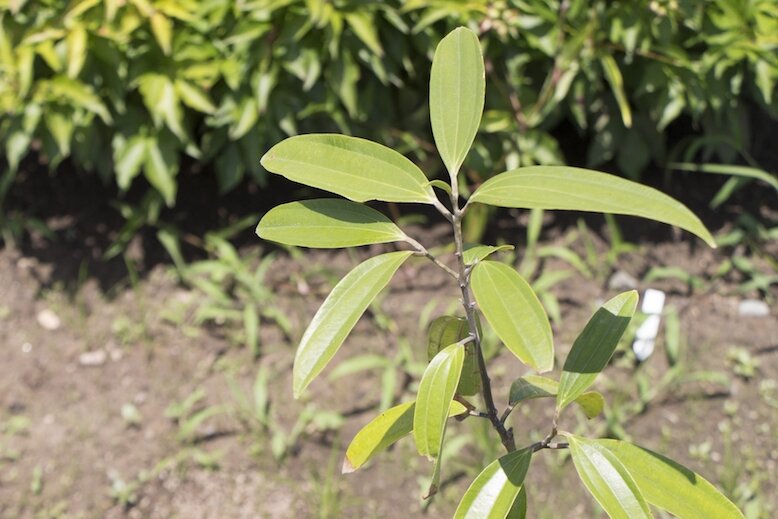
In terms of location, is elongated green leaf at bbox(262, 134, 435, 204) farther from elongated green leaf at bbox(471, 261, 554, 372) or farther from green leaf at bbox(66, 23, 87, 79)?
green leaf at bbox(66, 23, 87, 79)

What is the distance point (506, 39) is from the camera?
2.93 meters

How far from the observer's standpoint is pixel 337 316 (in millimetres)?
944

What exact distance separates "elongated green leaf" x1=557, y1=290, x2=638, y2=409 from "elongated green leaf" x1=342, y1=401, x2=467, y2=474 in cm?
14

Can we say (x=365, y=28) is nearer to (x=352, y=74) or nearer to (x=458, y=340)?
(x=352, y=74)

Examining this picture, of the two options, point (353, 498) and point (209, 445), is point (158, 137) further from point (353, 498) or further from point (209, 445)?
point (353, 498)

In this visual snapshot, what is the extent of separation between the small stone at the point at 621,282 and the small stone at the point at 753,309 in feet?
1.12

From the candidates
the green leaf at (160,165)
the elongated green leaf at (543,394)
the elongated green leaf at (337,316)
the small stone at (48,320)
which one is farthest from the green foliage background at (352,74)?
the elongated green leaf at (337,316)

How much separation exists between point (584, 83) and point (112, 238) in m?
1.78

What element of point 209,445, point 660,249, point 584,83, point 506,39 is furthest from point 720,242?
point 209,445

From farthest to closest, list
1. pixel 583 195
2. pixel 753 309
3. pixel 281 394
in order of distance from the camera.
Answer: pixel 753 309
pixel 281 394
pixel 583 195

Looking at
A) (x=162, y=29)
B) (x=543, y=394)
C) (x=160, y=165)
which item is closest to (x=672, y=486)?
(x=543, y=394)

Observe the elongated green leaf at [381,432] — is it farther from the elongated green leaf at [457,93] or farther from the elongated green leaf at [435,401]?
the elongated green leaf at [457,93]

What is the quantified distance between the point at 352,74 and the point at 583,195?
217 cm

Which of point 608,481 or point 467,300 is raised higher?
point 467,300
